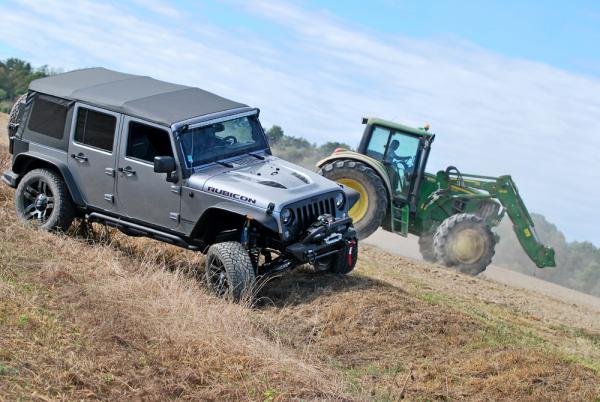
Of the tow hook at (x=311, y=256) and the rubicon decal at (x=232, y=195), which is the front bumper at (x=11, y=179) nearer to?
the rubicon decal at (x=232, y=195)

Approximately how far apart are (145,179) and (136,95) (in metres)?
1.21

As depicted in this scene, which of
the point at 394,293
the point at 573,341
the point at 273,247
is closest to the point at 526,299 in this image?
the point at 573,341

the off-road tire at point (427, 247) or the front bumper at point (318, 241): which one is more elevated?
the front bumper at point (318, 241)

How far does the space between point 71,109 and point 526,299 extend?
25.8ft

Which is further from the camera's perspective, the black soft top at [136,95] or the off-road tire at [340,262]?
the off-road tire at [340,262]

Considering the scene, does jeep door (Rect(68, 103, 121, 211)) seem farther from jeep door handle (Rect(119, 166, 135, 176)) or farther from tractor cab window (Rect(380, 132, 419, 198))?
tractor cab window (Rect(380, 132, 419, 198))

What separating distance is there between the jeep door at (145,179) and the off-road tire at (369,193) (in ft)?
19.4

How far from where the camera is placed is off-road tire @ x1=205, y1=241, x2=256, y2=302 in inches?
386

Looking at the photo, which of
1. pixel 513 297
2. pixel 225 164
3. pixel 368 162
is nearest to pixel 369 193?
pixel 368 162

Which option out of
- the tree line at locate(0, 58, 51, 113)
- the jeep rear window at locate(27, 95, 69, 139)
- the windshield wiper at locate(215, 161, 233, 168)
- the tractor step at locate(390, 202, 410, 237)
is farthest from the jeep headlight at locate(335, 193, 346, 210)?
the tree line at locate(0, 58, 51, 113)

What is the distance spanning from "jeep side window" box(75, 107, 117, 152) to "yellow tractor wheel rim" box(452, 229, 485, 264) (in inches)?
305

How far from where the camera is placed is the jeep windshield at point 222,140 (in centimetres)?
1059

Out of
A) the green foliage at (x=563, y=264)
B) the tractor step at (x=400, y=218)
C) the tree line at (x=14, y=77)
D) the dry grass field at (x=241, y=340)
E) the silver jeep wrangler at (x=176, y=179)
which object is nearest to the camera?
the dry grass field at (x=241, y=340)

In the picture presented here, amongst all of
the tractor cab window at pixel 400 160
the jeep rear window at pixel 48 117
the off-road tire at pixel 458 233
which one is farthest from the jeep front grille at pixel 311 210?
the tractor cab window at pixel 400 160
